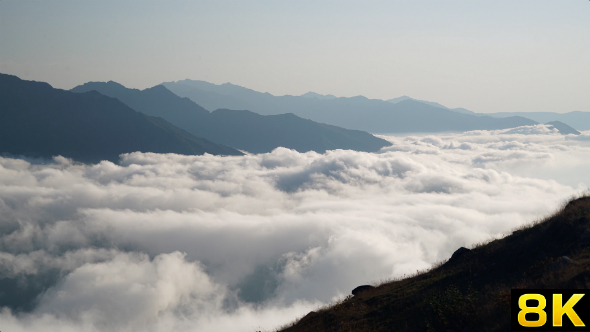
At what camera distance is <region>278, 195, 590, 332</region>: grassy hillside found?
15.1 meters

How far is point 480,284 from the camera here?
18.8m

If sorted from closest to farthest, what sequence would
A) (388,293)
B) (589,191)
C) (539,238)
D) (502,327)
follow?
1. (502,327)
2. (539,238)
3. (388,293)
4. (589,191)

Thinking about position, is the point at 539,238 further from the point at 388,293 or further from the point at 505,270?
the point at 388,293

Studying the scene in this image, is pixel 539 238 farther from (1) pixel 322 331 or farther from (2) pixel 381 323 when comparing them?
(1) pixel 322 331

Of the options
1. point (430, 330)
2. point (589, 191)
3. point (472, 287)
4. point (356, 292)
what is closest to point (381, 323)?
point (430, 330)

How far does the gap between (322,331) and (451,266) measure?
11.4 m

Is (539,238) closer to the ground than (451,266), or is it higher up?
higher up

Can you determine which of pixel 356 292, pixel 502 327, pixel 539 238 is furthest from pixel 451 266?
pixel 502 327

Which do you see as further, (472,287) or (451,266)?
(451,266)

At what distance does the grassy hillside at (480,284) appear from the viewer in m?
15.1

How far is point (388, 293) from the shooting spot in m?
22.3

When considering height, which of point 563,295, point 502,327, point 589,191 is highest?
point 589,191

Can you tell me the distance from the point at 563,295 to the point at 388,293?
1134cm

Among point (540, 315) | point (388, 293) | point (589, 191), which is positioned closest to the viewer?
point (540, 315)
